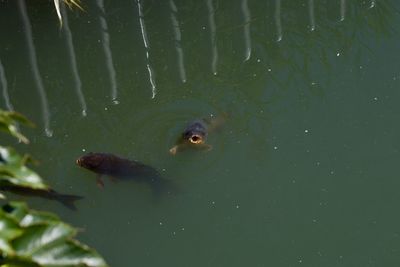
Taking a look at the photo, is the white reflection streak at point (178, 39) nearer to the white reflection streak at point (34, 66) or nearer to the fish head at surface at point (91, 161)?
the white reflection streak at point (34, 66)

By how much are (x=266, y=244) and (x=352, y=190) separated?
59cm

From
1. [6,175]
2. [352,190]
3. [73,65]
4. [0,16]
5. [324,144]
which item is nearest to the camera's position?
[6,175]

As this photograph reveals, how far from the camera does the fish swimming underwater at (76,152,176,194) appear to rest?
373 cm

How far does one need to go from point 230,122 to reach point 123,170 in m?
0.76

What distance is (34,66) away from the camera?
184 inches

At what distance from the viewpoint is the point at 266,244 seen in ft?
11.6

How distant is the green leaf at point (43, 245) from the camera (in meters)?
1.17

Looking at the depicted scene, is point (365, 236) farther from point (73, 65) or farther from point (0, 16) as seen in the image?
point (0, 16)

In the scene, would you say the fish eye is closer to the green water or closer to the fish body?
the green water

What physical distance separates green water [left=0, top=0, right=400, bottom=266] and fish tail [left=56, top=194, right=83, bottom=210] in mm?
45

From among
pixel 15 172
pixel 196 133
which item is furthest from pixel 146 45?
pixel 15 172

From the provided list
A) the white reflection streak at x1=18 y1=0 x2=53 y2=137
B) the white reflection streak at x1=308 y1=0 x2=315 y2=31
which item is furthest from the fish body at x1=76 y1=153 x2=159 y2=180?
the white reflection streak at x1=308 y1=0 x2=315 y2=31

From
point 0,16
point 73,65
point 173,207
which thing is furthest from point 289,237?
point 0,16

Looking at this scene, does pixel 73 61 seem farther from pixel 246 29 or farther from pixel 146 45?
pixel 246 29
